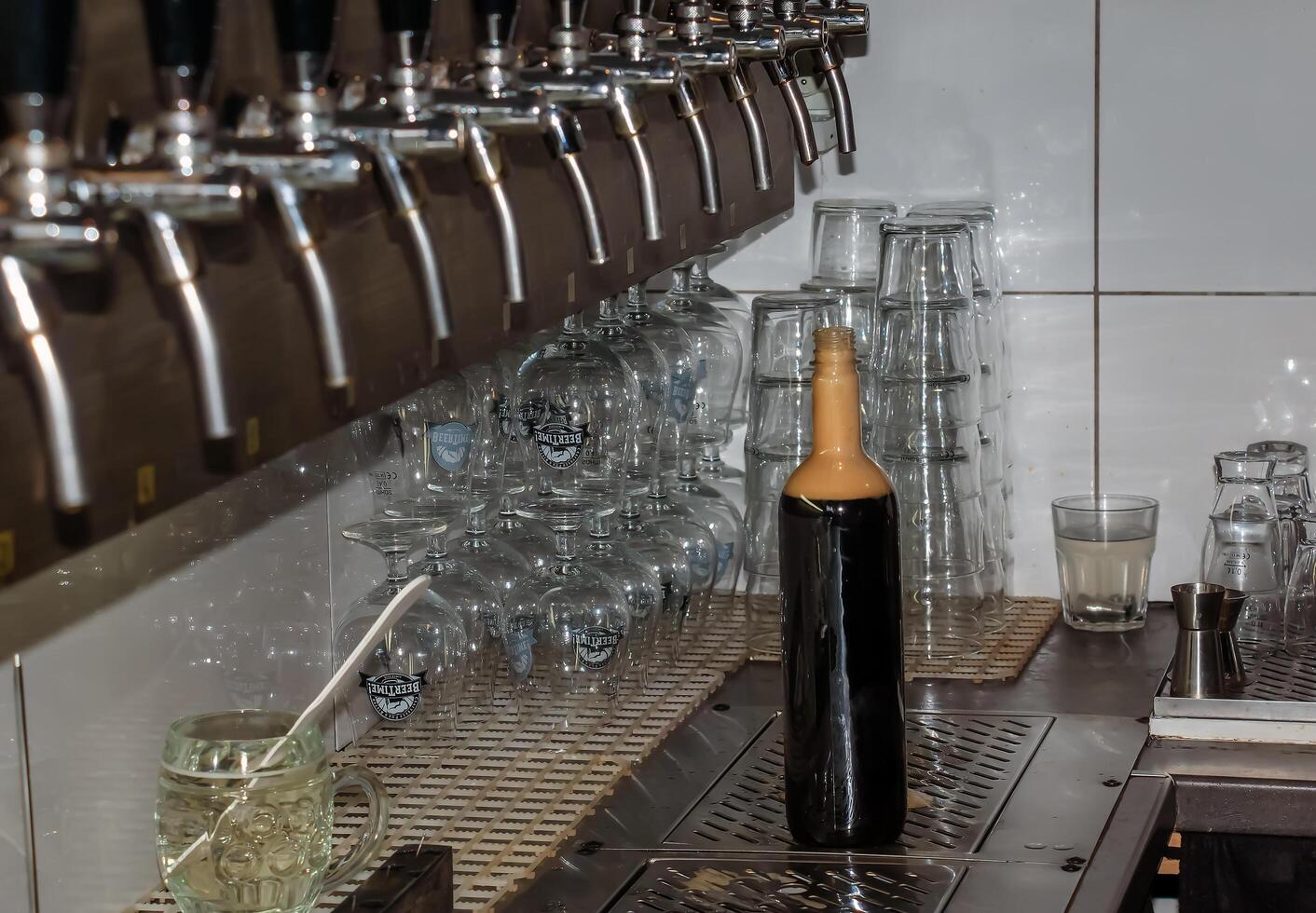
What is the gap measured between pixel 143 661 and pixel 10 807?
0.20m

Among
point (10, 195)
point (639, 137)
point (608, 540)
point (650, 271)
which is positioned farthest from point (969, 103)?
point (10, 195)

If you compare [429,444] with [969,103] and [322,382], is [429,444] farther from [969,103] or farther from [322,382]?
[969,103]

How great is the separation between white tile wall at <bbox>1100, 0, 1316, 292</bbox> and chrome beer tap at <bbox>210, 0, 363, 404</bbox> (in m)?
1.63

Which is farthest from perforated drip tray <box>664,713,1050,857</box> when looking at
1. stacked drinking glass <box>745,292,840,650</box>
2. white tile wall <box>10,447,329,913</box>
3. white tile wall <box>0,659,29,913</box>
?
white tile wall <box>0,659,29,913</box>

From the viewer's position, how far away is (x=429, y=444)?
4.99 ft

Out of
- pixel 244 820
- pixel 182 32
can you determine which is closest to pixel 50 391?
pixel 182 32

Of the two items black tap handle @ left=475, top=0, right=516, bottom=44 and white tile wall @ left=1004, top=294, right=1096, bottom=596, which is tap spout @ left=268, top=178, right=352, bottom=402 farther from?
white tile wall @ left=1004, top=294, right=1096, bottom=596

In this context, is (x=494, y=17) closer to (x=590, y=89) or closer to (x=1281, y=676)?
(x=590, y=89)

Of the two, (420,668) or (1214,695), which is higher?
(420,668)

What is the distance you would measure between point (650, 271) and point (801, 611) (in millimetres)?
474

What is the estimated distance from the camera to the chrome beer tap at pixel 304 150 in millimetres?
761

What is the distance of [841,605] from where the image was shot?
136 centimetres

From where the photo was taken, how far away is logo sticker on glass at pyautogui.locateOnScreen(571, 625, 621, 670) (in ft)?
5.33

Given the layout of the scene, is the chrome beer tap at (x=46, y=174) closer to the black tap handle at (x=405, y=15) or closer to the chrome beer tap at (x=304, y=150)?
the chrome beer tap at (x=304, y=150)
